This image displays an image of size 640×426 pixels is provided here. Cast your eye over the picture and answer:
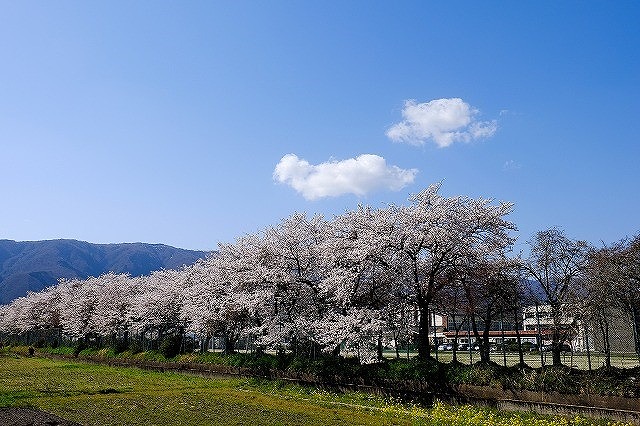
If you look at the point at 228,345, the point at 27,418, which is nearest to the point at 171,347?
the point at 228,345

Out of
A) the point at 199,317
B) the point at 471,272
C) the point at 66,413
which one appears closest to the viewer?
the point at 66,413

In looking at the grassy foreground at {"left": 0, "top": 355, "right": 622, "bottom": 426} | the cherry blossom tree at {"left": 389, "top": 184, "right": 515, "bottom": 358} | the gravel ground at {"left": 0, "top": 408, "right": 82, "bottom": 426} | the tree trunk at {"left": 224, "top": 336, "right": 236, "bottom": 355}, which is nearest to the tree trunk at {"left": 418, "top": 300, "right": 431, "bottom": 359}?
the cherry blossom tree at {"left": 389, "top": 184, "right": 515, "bottom": 358}

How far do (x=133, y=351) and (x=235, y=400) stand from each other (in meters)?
29.9

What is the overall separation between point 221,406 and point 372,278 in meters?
10.1

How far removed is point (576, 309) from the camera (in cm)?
2545

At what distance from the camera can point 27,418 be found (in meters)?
16.1

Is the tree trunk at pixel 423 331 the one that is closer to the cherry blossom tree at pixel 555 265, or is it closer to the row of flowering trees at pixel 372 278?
the row of flowering trees at pixel 372 278

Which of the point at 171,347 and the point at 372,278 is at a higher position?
the point at 372,278

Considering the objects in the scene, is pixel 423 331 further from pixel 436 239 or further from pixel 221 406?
pixel 221 406

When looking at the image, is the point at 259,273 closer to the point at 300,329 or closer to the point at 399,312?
the point at 300,329

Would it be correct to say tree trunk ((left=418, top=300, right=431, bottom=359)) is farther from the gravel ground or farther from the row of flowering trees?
the gravel ground

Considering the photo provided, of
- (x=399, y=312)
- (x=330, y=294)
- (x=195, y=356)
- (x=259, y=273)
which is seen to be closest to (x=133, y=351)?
(x=195, y=356)

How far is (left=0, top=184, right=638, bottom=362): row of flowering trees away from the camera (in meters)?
26.3

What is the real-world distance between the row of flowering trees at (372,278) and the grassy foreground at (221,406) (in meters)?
3.35
